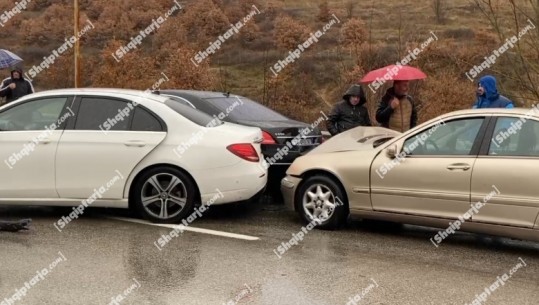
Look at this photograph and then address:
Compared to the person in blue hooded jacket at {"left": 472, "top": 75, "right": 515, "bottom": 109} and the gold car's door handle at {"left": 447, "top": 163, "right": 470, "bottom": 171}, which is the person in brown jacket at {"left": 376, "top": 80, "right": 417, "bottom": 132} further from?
the gold car's door handle at {"left": 447, "top": 163, "right": 470, "bottom": 171}

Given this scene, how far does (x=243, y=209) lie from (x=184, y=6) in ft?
158

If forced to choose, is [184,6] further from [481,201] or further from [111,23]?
[481,201]

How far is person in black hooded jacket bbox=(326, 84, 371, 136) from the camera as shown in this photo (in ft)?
27.1

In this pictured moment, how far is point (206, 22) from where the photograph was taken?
4850 cm

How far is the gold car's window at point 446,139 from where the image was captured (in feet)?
20.1

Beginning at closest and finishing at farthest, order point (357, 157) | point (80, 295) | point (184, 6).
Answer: point (80, 295) → point (357, 157) → point (184, 6)

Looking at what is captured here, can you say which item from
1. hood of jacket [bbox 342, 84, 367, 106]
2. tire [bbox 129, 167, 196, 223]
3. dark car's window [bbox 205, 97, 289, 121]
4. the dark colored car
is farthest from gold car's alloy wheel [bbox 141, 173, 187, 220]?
hood of jacket [bbox 342, 84, 367, 106]

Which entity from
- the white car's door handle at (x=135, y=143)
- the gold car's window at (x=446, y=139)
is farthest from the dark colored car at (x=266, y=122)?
the gold car's window at (x=446, y=139)

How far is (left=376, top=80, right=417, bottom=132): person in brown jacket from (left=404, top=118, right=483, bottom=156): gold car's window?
1716mm

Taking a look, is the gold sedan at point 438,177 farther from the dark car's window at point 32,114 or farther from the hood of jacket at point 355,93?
the dark car's window at point 32,114

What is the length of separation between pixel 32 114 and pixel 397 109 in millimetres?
4471

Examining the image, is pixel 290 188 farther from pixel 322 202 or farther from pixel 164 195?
pixel 164 195

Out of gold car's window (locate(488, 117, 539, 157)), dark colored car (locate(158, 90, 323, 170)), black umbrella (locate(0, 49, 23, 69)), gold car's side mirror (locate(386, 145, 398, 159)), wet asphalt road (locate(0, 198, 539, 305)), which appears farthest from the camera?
black umbrella (locate(0, 49, 23, 69))

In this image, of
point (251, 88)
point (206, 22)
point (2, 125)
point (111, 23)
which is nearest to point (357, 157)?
point (2, 125)
